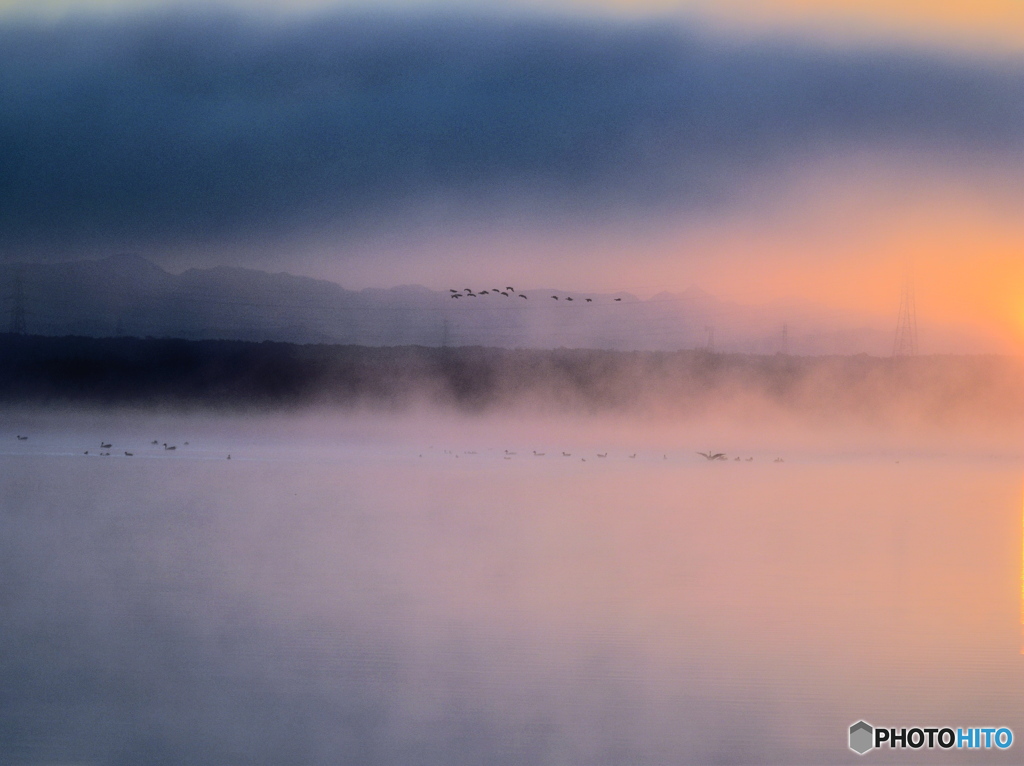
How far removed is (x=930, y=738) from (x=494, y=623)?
2.19 m

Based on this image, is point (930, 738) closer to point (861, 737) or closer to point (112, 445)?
point (861, 737)

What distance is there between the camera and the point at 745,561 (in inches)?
297

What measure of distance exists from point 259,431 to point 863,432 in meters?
14.4

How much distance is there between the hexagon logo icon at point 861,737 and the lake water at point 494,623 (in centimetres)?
6

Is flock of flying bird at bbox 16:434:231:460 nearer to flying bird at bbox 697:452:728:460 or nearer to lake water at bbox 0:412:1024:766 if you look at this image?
lake water at bbox 0:412:1024:766

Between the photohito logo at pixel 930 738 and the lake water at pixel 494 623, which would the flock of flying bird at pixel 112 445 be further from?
the photohito logo at pixel 930 738

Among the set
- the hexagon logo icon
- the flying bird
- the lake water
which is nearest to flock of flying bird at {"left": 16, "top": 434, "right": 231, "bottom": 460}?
the lake water

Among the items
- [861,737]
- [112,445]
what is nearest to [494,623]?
[861,737]

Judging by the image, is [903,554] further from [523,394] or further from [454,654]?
[523,394]

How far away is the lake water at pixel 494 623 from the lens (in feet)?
13.8

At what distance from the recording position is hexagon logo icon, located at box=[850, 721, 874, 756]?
13.8 feet

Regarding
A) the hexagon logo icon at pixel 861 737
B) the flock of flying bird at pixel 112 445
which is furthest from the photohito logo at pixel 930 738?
the flock of flying bird at pixel 112 445

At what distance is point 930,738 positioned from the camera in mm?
4262

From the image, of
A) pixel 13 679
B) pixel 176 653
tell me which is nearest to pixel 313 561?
pixel 176 653
